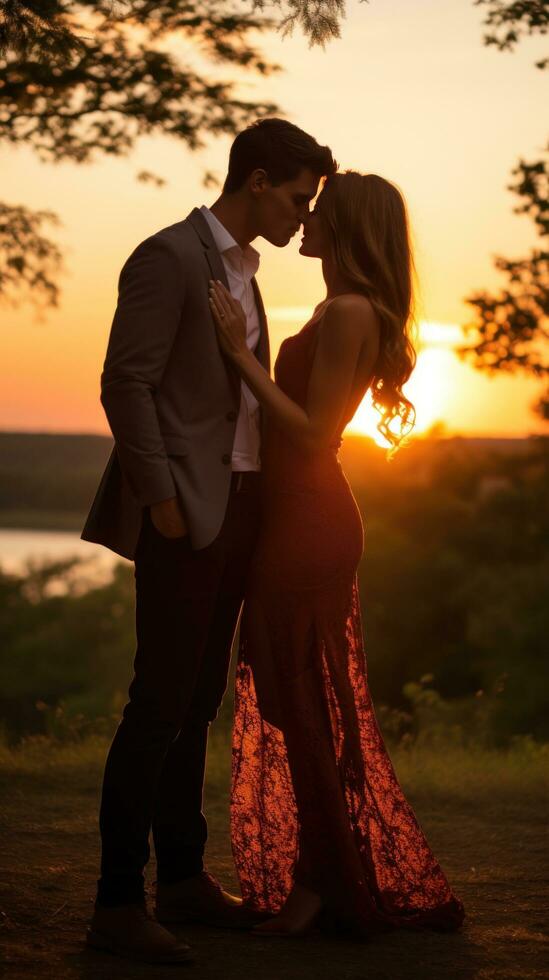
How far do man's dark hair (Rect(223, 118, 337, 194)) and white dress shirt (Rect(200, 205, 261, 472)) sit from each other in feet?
0.63

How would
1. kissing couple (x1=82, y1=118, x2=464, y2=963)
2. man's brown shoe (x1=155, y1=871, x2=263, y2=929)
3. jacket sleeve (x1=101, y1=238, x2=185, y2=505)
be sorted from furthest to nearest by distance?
man's brown shoe (x1=155, y1=871, x2=263, y2=929) → kissing couple (x1=82, y1=118, x2=464, y2=963) → jacket sleeve (x1=101, y1=238, x2=185, y2=505)

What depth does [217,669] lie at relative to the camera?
13.1 feet

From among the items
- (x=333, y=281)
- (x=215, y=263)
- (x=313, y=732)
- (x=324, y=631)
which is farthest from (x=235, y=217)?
(x=313, y=732)

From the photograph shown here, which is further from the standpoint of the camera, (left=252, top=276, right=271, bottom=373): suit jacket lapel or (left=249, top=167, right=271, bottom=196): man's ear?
(left=252, top=276, right=271, bottom=373): suit jacket lapel

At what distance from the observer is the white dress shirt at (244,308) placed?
3799mm

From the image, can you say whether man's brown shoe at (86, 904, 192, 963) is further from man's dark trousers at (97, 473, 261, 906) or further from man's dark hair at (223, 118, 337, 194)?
man's dark hair at (223, 118, 337, 194)

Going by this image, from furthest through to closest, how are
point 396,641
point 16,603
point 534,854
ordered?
point 16,603 < point 396,641 < point 534,854

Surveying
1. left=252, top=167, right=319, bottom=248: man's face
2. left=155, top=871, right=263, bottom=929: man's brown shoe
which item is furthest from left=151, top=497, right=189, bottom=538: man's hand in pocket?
left=155, top=871, right=263, bottom=929: man's brown shoe

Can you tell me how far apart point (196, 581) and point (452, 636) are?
30672 mm

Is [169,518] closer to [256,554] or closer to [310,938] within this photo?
[256,554]

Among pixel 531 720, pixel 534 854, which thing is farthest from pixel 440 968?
pixel 531 720

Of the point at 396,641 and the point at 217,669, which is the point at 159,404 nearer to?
the point at 217,669

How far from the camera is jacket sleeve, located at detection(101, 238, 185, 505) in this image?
349cm

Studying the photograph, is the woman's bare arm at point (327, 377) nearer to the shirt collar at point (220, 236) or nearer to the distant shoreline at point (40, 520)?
the shirt collar at point (220, 236)
